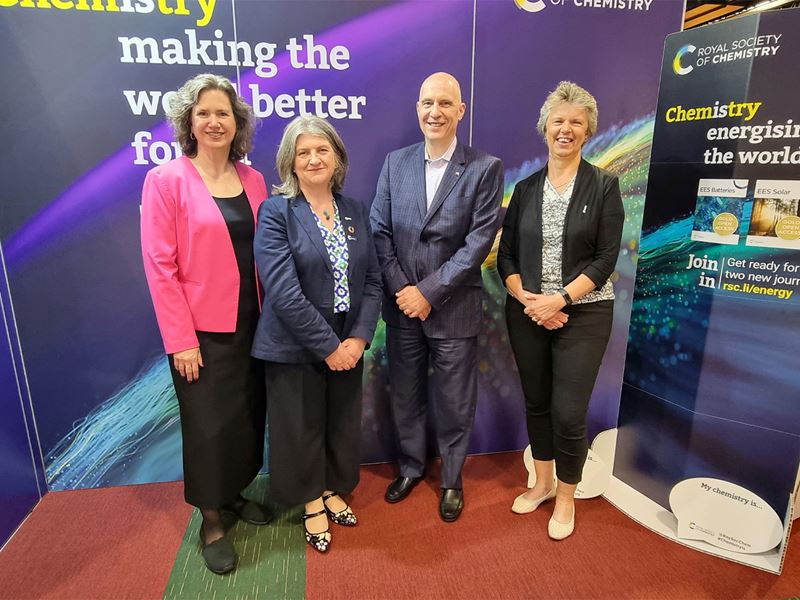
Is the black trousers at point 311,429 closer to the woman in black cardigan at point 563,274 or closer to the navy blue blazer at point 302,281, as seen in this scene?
the navy blue blazer at point 302,281

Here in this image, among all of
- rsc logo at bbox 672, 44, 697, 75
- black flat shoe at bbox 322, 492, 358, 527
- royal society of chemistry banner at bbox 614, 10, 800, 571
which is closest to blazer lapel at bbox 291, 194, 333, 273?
black flat shoe at bbox 322, 492, 358, 527

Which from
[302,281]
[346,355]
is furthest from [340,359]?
[302,281]

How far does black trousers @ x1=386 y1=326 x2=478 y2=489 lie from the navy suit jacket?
3.2 inches

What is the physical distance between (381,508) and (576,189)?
1707mm

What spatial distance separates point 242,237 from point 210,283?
0.21m

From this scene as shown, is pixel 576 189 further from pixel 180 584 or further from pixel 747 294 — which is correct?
pixel 180 584

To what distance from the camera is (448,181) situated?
2191mm

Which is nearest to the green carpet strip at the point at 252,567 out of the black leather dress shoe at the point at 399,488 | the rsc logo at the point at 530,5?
the black leather dress shoe at the point at 399,488

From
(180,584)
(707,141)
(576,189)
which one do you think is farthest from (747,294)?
(180,584)

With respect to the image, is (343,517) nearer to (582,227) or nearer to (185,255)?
(185,255)

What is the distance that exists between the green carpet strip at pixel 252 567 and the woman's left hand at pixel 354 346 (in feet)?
2.91

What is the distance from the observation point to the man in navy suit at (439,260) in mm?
2186

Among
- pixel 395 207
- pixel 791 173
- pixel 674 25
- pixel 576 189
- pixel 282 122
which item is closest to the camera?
pixel 791 173

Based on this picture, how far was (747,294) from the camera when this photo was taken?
211cm
